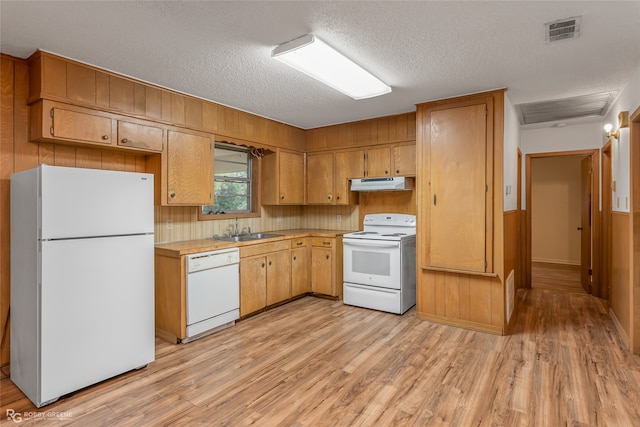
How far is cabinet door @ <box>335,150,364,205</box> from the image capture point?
4.70 m

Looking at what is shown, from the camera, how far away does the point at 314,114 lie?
14.2 ft

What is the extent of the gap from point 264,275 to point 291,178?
1.51 metres

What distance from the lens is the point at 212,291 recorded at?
3410 millimetres

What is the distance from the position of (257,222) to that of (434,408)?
10.6 feet

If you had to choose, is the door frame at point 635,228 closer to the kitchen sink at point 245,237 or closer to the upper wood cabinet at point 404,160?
the upper wood cabinet at point 404,160

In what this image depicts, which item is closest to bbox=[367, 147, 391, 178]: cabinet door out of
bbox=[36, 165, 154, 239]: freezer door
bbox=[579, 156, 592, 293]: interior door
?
bbox=[36, 165, 154, 239]: freezer door

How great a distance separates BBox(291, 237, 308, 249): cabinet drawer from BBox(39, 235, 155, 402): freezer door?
2.02 meters

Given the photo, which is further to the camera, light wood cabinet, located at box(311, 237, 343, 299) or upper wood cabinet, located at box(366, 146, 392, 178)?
light wood cabinet, located at box(311, 237, 343, 299)

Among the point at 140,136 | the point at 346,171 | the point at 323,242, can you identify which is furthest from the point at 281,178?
the point at 140,136

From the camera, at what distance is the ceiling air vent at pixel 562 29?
→ 211cm

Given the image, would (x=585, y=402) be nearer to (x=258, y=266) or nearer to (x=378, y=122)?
(x=258, y=266)

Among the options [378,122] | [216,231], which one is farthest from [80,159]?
[378,122]

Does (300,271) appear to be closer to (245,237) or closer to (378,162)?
(245,237)

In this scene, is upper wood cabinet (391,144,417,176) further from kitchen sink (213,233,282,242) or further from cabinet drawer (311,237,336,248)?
kitchen sink (213,233,282,242)
